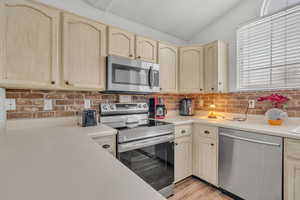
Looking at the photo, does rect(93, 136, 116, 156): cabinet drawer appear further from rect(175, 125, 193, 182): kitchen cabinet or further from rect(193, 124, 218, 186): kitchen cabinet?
rect(193, 124, 218, 186): kitchen cabinet

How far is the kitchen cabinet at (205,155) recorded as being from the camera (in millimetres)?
1850

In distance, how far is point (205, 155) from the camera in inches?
76.6

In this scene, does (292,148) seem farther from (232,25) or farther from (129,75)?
(232,25)

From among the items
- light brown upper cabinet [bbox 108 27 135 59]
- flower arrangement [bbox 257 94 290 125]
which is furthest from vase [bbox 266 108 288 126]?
light brown upper cabinet [bbox 108 27 135 59]

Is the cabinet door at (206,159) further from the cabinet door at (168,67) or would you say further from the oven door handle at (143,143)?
the cabinet door at (168,67)

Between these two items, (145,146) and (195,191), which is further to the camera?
(195,191)

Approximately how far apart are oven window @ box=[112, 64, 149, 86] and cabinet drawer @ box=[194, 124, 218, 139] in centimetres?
93

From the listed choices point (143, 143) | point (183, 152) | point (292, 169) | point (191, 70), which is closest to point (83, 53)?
point (143, 143)

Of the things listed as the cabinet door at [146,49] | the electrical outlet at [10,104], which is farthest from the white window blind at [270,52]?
the electrical outlet at [10,104]

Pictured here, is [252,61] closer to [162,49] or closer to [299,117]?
[299,117]

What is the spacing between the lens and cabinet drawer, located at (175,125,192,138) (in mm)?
1923

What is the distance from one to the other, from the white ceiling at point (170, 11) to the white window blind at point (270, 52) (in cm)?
52

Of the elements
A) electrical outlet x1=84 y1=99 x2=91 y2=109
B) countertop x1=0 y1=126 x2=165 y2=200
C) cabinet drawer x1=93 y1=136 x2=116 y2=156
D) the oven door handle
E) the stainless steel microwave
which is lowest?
the oven door handle

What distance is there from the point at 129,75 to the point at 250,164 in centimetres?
164
